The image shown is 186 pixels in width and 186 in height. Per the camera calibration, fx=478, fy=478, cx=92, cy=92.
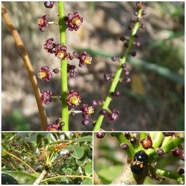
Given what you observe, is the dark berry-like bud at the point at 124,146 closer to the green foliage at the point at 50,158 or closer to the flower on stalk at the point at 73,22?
the green foliage at the point at 50,158

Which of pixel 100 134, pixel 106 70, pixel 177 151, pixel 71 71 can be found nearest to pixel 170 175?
pixel 177 151

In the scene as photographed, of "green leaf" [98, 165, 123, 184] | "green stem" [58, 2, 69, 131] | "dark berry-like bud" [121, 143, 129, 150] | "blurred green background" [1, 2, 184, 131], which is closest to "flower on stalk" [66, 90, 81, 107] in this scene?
"green stem" [58, 2, 69, 131]

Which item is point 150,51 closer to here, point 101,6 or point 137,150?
point 101,6

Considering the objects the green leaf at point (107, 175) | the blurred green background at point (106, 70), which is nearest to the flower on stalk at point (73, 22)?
the green leaf at point (107, 175)

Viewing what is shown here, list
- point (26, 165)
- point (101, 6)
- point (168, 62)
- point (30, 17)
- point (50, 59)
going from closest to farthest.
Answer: point (26, 165), point (30, 17), point (50, 59), point (168, 62), point (101, 6)

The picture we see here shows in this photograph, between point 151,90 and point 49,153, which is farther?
point 151,90

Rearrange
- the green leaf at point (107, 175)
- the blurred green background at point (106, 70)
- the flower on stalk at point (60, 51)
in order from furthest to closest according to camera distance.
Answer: the blurred green background at point (106, 70) → the green leaf at point (107, 175) → the flower on stalk at point (60, 51)

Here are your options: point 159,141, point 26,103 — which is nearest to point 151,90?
point 26,103
